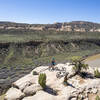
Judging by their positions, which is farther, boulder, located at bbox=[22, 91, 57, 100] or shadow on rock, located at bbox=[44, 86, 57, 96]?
→ shadow on rock, located at bbox=[44, 86, 57, 96]

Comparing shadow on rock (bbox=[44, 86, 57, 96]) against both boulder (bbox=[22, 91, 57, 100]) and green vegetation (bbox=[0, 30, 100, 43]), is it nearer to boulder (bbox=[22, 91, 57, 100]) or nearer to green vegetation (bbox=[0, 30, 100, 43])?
boulder (bbox=[22, 91, 57, 100])

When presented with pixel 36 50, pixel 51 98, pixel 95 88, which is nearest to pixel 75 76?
pixel 95 88

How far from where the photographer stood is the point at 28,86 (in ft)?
48.4

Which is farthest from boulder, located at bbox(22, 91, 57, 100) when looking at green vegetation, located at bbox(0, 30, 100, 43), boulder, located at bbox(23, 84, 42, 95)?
green vegetation, located at bbox(0, 30, 100, 43)

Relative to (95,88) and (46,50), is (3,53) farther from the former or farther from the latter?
(95,88)

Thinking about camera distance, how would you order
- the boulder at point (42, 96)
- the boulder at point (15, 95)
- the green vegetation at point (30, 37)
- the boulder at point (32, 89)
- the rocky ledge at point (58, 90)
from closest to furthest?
the boulder at point (42, 96) → the rocky ledge at point (58, 90) → the boulder at point (15, 95) → the boulder at point (32, 89) → the green vegetation at point (30, 37)

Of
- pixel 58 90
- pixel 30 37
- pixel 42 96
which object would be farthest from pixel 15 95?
pixel 30 37

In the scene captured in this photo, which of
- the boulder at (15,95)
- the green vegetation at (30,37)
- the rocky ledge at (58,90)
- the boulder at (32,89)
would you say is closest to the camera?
the rocky ledge at (58,90)

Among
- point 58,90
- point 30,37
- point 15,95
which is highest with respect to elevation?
point 30,37

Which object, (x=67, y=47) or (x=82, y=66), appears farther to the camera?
(x=67, y=47)

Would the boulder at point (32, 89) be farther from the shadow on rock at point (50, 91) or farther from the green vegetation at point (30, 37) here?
the green vegetation at point (30, 37)

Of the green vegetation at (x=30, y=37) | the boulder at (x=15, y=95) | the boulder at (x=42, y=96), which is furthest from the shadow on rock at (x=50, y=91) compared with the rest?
the green vegetation at (x=30, y=37)

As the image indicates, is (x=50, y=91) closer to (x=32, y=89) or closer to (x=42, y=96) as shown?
(x=42, y=96)

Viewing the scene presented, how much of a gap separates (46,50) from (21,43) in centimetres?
1000
